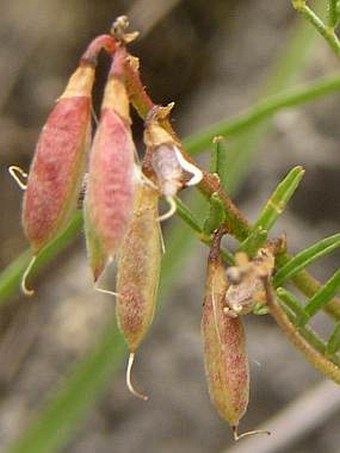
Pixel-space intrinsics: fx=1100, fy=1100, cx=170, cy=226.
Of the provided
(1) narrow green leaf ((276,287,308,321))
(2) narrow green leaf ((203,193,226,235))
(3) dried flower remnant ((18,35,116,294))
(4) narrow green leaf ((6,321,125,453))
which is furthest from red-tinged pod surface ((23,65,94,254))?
(4) narrow green leaf ((6,321,125,453))

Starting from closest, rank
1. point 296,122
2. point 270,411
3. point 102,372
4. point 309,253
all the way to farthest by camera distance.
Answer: point 309,253 < point 102,372 < point 270,411 < point 296,122

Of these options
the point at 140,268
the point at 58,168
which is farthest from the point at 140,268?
the point at 58,168

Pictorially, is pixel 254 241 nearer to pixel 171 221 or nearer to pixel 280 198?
pixel 280 198

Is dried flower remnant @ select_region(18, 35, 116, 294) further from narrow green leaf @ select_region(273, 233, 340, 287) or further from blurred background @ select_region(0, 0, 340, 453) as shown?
blurred background @ select_region(0, 0, 340, 453)

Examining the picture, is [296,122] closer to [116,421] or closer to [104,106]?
[116,421]

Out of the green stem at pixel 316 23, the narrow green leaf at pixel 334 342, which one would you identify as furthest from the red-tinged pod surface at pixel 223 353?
the green stem at pixel 316 23

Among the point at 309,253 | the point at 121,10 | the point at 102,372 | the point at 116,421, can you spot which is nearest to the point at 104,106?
the point at 309,253

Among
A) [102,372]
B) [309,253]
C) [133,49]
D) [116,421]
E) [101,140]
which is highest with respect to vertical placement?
[101,140]
